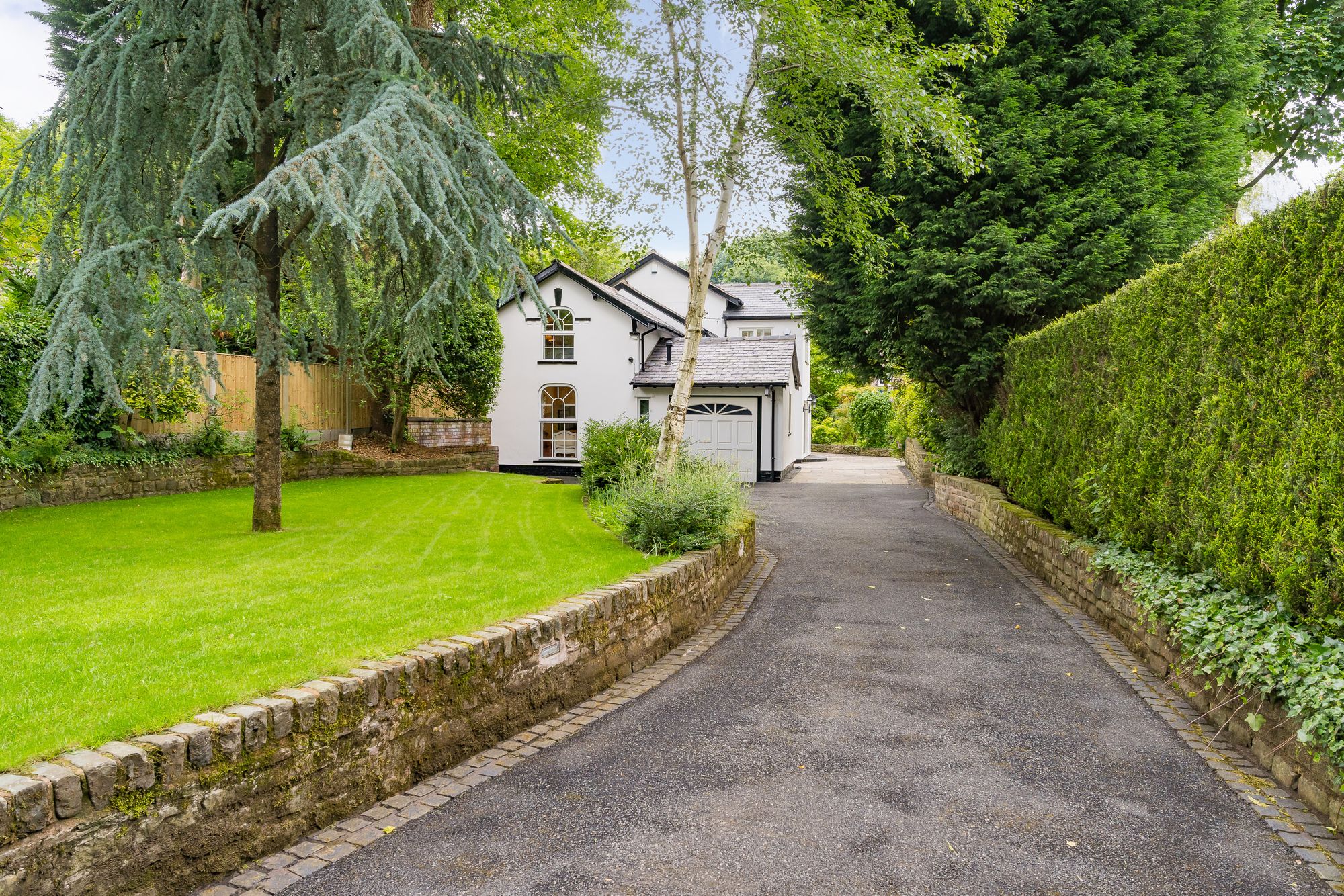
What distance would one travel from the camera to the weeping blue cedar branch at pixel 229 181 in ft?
22.9

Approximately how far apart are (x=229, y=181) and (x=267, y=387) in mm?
2218

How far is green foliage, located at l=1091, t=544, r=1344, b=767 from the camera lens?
4.02m

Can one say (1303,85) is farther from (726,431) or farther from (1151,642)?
(726,431)

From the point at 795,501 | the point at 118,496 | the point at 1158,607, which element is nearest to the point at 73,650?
the point at 1158,607

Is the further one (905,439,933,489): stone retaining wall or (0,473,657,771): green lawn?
(905,439,933,489): stone retaining wall

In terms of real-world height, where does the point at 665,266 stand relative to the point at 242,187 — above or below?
above

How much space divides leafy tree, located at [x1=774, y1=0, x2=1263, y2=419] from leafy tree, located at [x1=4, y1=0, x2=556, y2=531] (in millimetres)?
6614

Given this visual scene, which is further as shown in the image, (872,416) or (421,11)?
(872,416)

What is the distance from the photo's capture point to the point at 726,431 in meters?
26.6

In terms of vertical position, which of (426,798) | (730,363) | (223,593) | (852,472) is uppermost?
(730,363)

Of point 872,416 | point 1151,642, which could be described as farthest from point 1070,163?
point 872,416

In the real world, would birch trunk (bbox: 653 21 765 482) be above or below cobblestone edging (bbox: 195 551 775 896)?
above

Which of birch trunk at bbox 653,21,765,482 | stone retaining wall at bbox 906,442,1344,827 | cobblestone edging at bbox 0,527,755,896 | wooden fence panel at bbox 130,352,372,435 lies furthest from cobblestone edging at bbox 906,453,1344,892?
wooden fence panel at bbox 130,352,372,435

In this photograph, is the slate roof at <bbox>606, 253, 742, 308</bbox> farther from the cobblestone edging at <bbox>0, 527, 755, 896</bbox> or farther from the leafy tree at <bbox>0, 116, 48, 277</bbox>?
the cobblestone edging at <bbox>0, 527, 755, 896</bbox>
